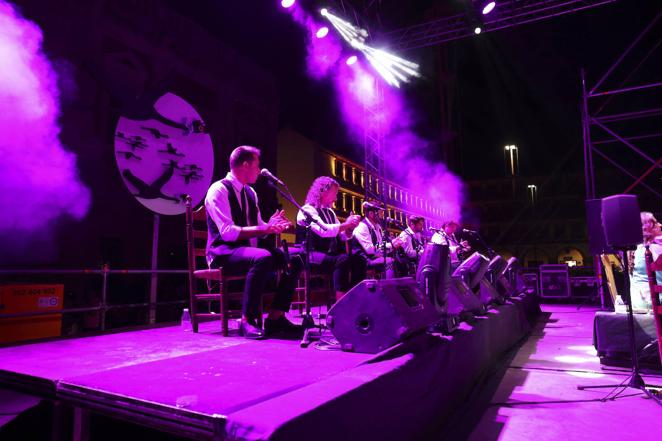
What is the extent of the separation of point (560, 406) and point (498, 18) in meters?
6.93

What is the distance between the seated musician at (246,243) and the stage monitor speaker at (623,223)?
2178mm

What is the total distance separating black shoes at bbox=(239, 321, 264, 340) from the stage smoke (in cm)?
431

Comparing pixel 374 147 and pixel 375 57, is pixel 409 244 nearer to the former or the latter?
pixel 374 147

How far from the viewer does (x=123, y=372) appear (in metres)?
1.64

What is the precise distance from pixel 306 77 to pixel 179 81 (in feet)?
8.37

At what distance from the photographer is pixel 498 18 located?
7.26 meters

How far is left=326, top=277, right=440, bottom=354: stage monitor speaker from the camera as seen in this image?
6.62 feet

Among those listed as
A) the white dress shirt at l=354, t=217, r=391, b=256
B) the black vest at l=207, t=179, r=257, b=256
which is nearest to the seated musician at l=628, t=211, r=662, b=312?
the white dress shirt at l=354, t=217, r=391, b=256

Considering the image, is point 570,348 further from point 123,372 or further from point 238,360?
point 123,372

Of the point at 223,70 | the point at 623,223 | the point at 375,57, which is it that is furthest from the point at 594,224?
the point at 223,70

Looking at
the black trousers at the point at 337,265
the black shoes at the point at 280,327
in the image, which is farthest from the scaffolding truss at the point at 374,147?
the black shoes at the point at 280,327

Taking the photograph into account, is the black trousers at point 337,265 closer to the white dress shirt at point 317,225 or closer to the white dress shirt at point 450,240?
the white dress shirt at point 317,225

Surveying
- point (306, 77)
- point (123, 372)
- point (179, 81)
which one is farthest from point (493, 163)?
point (123, 372)

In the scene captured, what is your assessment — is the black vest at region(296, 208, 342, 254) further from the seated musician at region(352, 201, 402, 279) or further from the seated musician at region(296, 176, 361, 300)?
the seated musician at region(352, 201, 402, 279)
